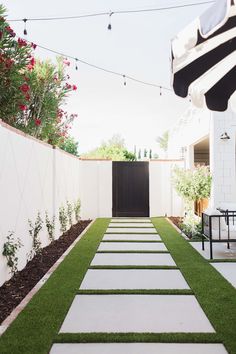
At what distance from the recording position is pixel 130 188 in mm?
15570

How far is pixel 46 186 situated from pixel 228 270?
3992 millimetres

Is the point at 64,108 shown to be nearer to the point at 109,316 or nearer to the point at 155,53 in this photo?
the point at 109,316

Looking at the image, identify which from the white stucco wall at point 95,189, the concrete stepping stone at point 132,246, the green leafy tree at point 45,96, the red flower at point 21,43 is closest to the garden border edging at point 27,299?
the concrete stepping stone at point 132,246

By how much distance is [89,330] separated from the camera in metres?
3.77

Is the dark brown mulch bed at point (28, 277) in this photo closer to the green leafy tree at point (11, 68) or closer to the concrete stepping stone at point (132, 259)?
the concrete stepping stone at point (132, 259)

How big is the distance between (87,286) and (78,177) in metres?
9.16

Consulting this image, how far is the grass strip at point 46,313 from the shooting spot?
3.40 m

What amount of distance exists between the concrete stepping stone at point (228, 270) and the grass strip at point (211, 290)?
0.09 metres

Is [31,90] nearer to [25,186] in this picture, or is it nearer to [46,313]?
[25,186]

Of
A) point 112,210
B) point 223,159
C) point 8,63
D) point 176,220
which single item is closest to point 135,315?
point 8,63

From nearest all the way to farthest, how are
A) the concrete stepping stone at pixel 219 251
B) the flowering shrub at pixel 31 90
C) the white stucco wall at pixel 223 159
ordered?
the flowering shrub at pixel 31 90 < the concrete stepping stone at pixel 219 251 < the white stucco wall at pixel 223 159

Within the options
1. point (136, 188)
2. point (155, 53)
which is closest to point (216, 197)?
point (136, 188)

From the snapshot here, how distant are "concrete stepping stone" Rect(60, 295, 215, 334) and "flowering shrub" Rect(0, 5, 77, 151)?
3331 millimetres

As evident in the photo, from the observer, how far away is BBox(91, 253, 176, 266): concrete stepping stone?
22.4 feet
